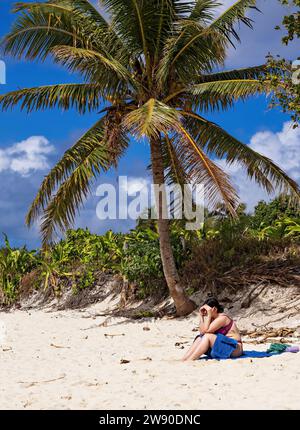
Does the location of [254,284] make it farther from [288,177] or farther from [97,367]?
[97,367]

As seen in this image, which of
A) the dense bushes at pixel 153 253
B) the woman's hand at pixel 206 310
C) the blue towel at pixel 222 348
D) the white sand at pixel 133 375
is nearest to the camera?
the white sand at pixel 133 375

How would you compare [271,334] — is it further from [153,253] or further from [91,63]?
[91,63]

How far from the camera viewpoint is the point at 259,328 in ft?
42.4

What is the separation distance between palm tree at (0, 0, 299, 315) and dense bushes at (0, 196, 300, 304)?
1382 mm

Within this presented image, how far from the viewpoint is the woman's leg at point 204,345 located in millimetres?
8969

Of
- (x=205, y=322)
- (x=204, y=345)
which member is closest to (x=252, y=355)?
(x=204, y=345)

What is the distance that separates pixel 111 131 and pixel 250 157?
10.8ft

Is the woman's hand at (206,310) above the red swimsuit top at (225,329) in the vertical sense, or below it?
above

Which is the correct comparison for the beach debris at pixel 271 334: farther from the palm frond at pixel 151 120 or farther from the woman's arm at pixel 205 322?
the palm frond at pixel 151 120

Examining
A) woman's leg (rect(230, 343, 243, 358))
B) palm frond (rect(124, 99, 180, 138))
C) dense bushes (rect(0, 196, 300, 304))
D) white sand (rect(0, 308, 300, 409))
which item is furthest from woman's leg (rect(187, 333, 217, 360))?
dense bushes (rect(0, 196, 300, 304))

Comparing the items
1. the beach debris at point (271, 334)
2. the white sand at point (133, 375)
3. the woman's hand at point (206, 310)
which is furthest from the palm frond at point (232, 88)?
the woman's hand at point (206, 310)

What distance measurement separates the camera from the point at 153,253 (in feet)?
53.4

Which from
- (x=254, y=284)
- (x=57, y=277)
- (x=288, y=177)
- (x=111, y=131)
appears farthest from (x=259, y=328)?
(x=57, y=277)

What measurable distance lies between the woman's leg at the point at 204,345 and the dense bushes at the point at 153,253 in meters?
5.27
